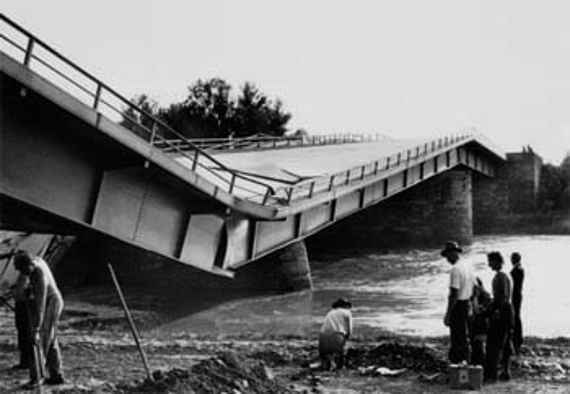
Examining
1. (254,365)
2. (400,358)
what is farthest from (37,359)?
(400,358)

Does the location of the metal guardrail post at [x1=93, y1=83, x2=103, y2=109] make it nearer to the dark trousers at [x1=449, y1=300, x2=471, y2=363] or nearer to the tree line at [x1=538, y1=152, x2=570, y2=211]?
the dark trousers at [x1=449, y1=300, x2=471, y2=363]

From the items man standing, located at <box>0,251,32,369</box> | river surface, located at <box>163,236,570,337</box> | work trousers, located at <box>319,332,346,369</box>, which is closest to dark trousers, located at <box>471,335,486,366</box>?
work trousers, located at <box>319,332,346,369</box>

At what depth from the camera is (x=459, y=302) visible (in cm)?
998

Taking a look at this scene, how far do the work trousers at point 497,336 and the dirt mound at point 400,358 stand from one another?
946 mm

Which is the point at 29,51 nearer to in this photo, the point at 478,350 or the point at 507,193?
the point at 478,350

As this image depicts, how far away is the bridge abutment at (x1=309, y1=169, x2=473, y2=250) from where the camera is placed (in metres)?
44.7

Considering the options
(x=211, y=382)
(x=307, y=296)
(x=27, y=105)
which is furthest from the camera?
(x=307, y=296)

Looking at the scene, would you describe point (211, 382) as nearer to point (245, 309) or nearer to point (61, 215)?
point (61, 215)

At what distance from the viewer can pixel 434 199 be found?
46500 millimetres

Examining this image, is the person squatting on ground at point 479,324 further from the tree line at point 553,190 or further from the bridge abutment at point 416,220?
the tree line at point 553,190

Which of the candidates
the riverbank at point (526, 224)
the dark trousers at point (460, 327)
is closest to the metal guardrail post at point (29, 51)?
the dark trousers at point (460, 327)

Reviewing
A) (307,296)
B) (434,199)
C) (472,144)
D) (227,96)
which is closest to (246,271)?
(307,296)

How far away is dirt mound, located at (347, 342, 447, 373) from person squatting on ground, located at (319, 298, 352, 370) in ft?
1.34

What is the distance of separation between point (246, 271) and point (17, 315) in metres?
14.3
